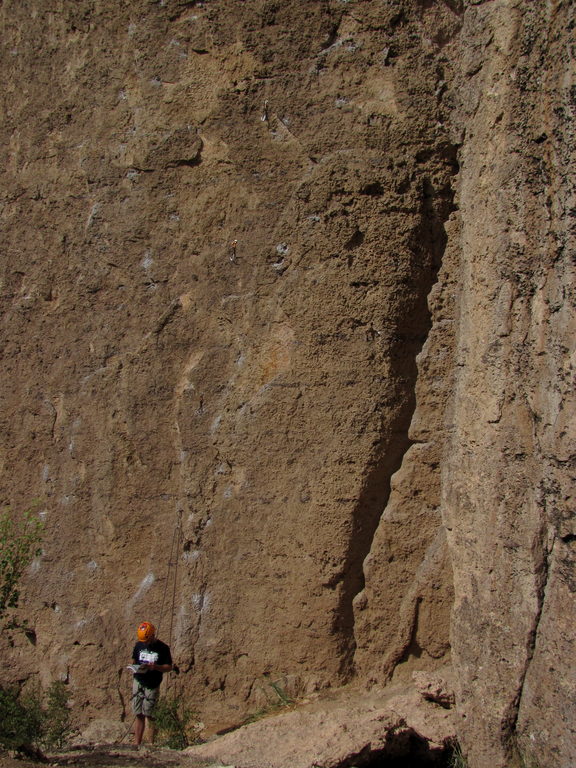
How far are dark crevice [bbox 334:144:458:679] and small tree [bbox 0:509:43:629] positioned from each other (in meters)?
1.64

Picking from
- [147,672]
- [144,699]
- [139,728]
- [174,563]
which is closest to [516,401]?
[174,563]

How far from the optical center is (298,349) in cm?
390

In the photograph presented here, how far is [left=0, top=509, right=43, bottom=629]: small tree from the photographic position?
4.05m

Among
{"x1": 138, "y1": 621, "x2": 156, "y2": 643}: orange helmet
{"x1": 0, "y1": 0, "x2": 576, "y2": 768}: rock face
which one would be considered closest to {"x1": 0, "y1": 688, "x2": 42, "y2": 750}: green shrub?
{"x1": 0, "y1": 0, "x2": 576, "y2": 768}: rock face

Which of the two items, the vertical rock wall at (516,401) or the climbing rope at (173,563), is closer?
the vertical rock wall at (516,401)

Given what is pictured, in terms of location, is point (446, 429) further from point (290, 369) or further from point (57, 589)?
point (57, 589)

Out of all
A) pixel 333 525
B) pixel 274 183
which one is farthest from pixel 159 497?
pixel 274 183

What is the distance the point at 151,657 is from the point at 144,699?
0.26 metres

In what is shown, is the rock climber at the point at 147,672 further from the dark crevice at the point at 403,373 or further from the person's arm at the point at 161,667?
the dark crevice at the point at 403,373

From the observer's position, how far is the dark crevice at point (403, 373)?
375cm

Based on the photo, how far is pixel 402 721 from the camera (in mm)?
3480

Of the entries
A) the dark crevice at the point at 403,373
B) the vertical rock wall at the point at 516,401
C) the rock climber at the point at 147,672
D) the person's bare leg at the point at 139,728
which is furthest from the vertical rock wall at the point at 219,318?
the vertical rock wall at the point at 516,401

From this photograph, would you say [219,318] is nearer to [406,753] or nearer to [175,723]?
[175,723]

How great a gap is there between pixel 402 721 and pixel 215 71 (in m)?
3.37
